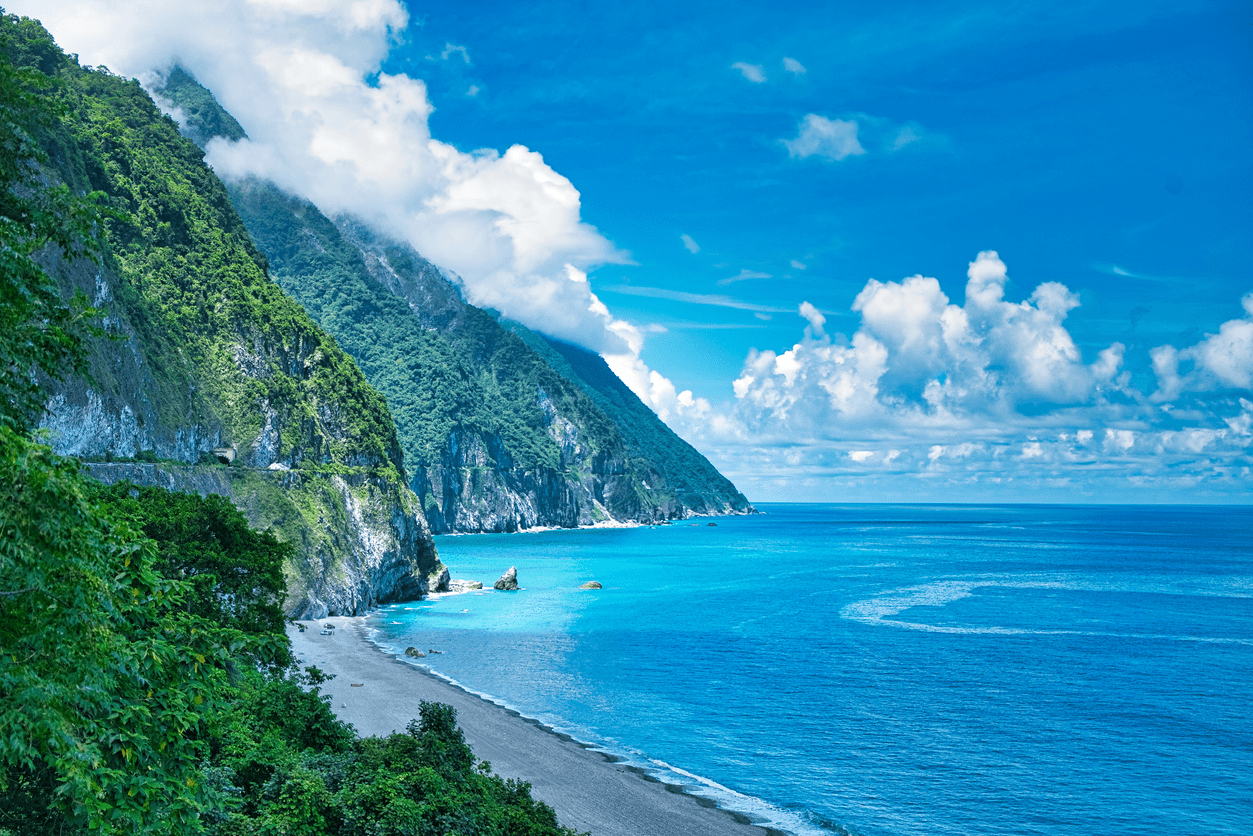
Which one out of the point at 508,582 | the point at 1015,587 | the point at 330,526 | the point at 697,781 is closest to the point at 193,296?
the point at 330,526

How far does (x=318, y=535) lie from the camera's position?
81.9 metres

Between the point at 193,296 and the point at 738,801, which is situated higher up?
the point at 193,296

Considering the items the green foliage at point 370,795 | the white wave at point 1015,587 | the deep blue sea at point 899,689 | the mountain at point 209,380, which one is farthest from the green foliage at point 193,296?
the white wave at point 1015,587

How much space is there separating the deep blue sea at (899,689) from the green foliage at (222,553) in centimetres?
1830

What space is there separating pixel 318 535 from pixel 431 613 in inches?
706

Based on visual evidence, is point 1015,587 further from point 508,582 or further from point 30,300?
point 30,300

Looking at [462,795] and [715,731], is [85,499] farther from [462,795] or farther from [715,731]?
[715,731]

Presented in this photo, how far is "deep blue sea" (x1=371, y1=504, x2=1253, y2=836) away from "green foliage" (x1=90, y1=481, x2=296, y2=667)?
1830 centimetres

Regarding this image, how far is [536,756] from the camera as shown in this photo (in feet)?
138

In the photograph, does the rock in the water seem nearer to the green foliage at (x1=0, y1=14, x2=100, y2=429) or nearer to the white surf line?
the white surf line

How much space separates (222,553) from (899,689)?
46592 millimetres

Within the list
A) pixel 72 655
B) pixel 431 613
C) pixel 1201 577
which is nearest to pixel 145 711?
pixel 72 655

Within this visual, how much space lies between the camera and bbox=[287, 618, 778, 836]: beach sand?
33750 millimetres

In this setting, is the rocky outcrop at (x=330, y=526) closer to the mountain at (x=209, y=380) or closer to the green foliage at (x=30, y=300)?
the mountain at (x=209, y=380)
